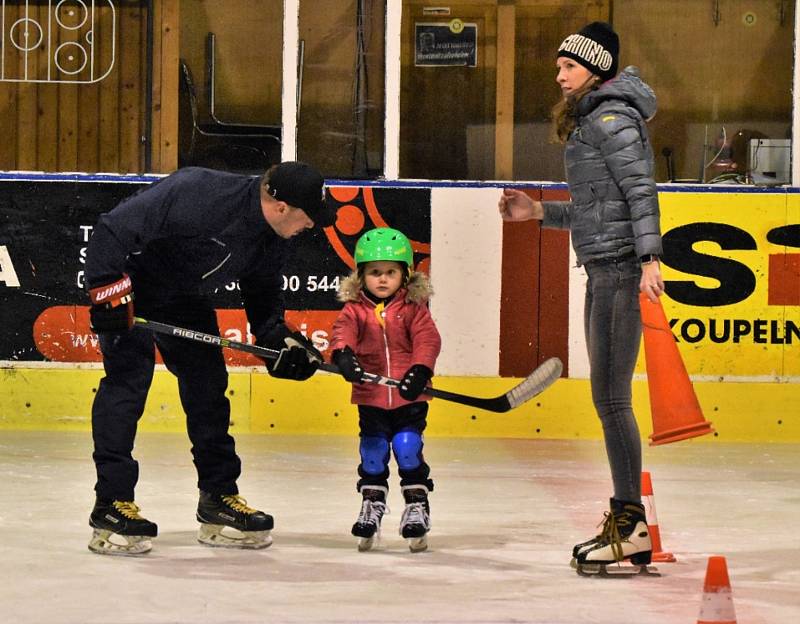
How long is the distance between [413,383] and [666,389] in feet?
2.69

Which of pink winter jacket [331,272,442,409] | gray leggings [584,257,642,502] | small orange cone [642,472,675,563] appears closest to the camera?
gray leggings [584,257,642,502]

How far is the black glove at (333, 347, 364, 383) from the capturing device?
17.9 feet

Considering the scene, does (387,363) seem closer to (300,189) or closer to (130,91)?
(300,189)

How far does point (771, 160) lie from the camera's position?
912 cm

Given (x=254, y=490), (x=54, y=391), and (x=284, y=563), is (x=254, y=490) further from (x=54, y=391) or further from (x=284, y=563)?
(x=54, y=391)

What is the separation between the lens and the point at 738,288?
345 inches

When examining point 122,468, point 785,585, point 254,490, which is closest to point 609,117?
point 785,585

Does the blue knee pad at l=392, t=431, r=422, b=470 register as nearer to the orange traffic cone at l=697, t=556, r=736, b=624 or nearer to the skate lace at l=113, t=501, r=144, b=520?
the skate lace at l=113, t=501, r=144, b=520

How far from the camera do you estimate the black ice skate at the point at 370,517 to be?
17.9 feet

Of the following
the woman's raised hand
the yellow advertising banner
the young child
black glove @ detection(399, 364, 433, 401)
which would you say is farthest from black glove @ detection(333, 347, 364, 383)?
the yellow advertising banner

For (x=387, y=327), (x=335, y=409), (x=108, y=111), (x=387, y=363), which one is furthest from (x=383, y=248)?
(x=108, y=111)

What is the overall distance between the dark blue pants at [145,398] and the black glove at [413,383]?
0.64 metres

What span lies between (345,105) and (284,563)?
437cm

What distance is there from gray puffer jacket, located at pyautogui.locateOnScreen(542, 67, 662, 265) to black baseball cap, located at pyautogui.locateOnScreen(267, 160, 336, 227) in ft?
2.58
